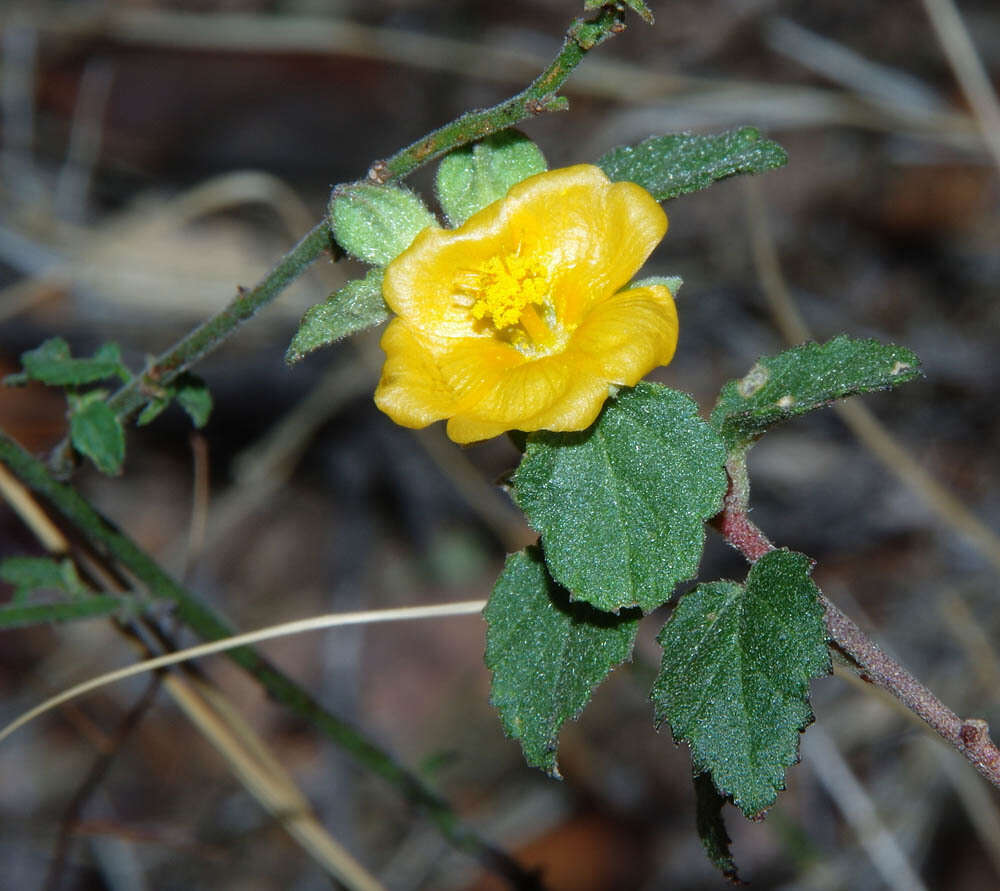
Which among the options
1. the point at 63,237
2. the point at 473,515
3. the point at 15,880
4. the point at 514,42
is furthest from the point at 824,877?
the point at 514,42

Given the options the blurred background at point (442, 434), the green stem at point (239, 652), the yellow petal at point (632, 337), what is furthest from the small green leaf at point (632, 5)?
the blurred background at point (442, 434)

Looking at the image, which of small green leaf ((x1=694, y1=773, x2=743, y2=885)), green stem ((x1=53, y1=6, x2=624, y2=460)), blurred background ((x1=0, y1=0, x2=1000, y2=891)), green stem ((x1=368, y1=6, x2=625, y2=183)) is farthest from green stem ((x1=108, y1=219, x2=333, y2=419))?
blurred background ((x1=0, y1=0, x2=1000, y2=891))

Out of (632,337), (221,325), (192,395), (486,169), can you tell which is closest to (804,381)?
(632,337)

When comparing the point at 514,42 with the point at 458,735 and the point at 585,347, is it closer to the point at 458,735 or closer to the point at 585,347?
the point at 458,735

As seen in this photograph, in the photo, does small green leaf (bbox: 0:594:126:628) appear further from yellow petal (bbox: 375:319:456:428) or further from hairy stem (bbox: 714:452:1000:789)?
hairy stem (bbox: 714:452:1000:789)

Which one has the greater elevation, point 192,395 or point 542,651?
point 192,395

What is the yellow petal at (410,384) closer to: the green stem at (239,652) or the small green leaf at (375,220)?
the small green leaf at (375,220)

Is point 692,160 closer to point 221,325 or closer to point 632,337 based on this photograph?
point 632,337
